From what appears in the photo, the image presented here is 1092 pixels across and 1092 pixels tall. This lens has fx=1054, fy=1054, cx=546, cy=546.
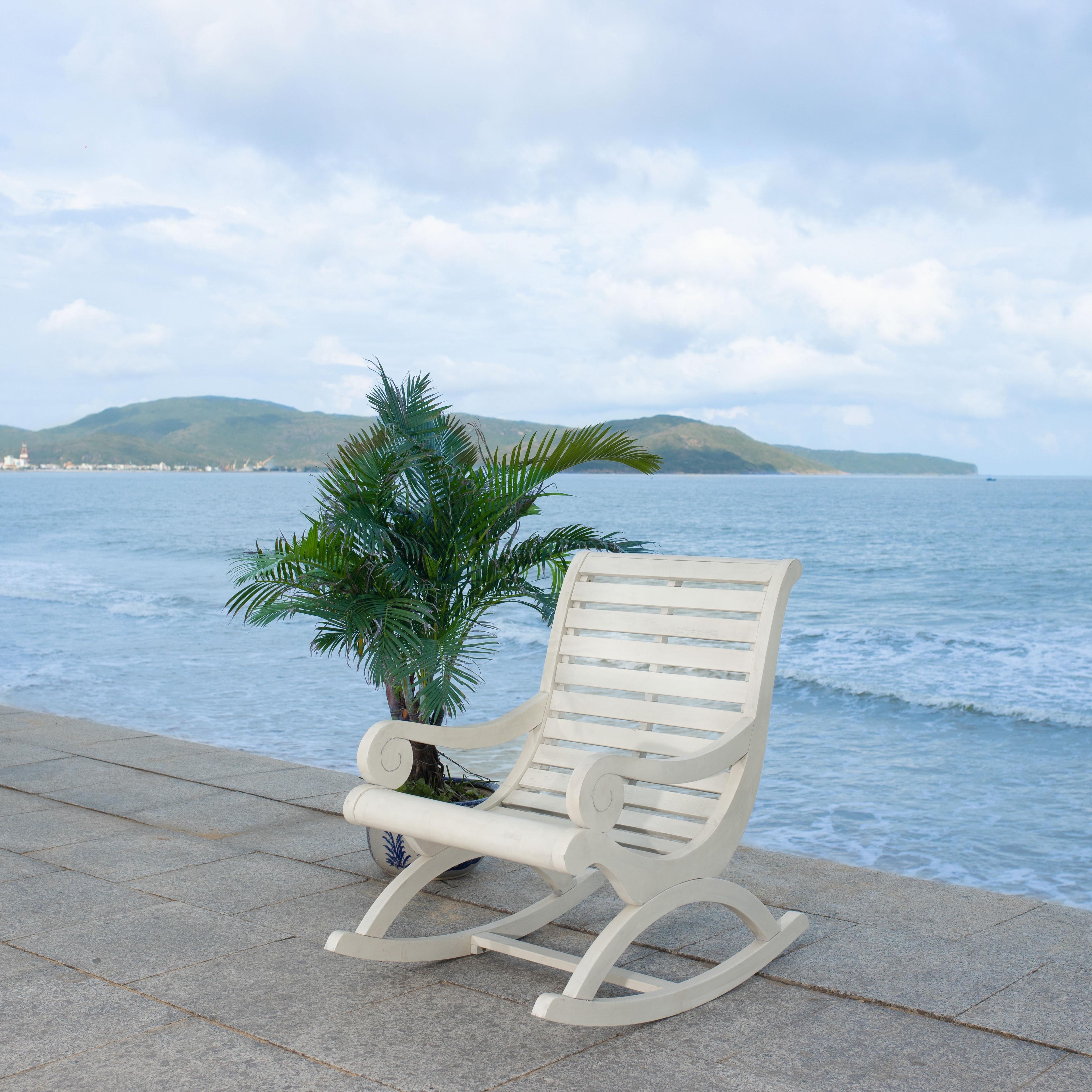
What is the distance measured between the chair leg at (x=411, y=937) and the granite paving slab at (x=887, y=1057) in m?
0.70

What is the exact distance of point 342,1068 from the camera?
2.31m

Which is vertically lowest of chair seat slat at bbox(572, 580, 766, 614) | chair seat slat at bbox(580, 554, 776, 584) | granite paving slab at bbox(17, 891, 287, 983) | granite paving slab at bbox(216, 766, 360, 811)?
granite paving slab at bbox(216, 766, 360, 811)

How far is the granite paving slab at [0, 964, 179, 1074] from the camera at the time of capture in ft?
7.80

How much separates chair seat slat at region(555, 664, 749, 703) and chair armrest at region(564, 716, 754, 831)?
0.25 metres

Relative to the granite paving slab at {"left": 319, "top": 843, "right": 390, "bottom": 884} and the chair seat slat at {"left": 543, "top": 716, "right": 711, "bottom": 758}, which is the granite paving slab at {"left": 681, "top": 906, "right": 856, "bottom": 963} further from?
the granite paving slab at {"left": 319, "top": 843, "right": 390, "bottom": 884}

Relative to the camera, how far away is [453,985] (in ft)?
9.25

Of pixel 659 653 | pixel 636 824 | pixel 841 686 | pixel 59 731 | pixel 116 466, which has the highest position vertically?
pixel 116 466

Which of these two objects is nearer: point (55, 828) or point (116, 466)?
point (55, 828)

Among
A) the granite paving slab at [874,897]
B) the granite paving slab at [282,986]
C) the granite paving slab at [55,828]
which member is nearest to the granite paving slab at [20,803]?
the granite paving slab at [55,828]

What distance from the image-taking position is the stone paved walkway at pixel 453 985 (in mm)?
2311

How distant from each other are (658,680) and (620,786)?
653mm

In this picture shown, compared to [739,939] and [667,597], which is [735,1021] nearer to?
[739,939]

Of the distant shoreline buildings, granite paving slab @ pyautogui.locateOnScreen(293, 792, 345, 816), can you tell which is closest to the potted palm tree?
granite paving slab @ pyautogui.locateOnScreen(293, 792, 345, 816)

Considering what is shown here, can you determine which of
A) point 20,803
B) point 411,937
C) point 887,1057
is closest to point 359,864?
point 411,937
